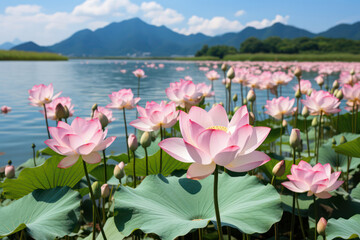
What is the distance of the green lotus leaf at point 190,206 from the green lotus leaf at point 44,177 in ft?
1.20

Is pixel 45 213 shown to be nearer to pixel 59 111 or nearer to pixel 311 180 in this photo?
pixel 59 111

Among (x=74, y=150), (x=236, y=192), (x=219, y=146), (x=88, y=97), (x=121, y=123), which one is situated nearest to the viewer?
(x=219, y=146)

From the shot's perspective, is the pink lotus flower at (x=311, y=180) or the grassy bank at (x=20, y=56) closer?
the pink lotus flower at (x=311, y=180)

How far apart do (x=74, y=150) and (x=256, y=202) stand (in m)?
0.59

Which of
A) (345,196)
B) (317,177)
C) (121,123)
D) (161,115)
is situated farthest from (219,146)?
(121,123)

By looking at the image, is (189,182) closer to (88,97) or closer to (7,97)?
(88,97)

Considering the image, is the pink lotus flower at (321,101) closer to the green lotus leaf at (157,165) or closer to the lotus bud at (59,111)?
the green lotus leaf at (157,165)

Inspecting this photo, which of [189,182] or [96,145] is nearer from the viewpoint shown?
[96,145]

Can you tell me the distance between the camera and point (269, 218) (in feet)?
2.88

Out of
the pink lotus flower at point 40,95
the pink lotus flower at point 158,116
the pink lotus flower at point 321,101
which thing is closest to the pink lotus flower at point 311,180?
the pink lotus flower at point 158,116

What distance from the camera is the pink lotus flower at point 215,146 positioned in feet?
2.04

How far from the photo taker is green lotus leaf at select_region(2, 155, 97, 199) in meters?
1.20

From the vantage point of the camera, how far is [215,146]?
25.0 inches

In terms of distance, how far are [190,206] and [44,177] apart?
67 centimetres
